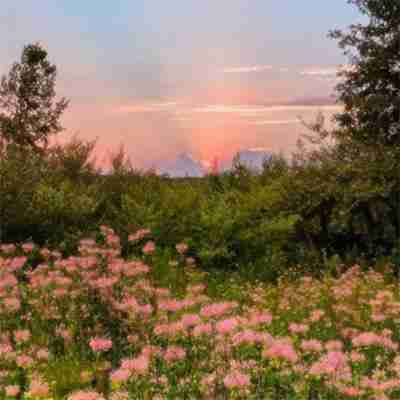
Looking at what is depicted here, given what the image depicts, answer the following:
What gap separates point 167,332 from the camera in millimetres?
4480

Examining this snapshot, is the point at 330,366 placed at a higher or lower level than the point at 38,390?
higher

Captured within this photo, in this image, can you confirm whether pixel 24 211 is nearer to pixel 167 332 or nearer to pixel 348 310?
pixel 348 310

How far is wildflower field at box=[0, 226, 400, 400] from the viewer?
3.67 metres

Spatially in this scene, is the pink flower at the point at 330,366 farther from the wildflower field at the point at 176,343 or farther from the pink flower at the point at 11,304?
the pink flower at the point at 11,304

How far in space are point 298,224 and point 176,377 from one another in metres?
8.50

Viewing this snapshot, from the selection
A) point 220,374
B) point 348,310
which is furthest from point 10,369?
point 348,310

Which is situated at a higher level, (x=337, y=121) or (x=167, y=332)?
(x=337, y=121)

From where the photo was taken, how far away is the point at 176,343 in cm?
484

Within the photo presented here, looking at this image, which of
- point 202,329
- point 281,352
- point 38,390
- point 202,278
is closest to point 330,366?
point 281,352

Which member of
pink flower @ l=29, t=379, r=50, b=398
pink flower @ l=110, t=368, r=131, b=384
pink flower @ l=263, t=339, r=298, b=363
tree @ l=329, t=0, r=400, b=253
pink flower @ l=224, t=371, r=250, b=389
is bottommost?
pink flower @ l=29, t=379, r=50, b=398

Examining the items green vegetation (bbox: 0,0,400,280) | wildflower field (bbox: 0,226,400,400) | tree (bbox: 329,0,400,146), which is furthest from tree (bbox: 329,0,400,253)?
wildflower field (bbox: 0,226,400,400)

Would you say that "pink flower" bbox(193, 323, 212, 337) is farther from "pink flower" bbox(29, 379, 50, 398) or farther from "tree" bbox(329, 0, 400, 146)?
"tree" bbox(329, 0, 400, 146)

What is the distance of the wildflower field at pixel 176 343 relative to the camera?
12.0 feet

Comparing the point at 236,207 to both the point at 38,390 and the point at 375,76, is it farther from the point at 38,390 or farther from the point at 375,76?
the point at 375,76
